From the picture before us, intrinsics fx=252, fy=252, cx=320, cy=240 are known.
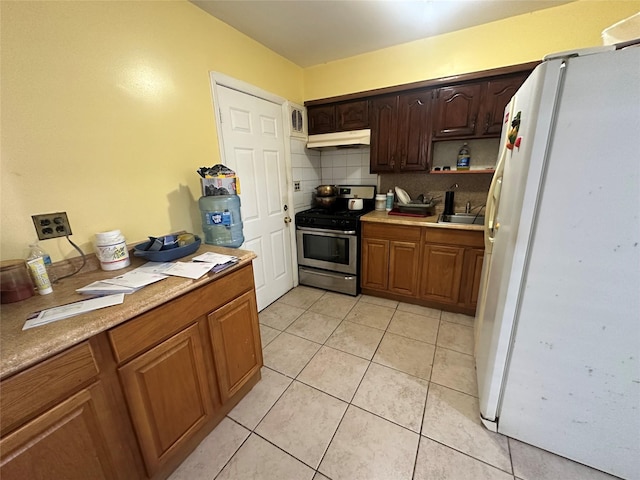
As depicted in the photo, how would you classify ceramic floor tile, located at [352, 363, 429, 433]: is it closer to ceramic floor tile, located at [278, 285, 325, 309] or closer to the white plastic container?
ceramic floor tile, located at [278, 285, 325, 309]

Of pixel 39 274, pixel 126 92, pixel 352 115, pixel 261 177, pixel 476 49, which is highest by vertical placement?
Answer: pixel 476 49

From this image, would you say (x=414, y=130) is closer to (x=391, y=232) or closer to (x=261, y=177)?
(x=391, y=232)

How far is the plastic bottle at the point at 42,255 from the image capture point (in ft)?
3.61

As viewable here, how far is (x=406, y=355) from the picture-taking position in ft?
6.20

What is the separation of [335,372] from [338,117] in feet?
7.95

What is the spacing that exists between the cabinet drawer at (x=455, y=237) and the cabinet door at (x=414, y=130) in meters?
0.64

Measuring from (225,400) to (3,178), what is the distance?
56.1 inches

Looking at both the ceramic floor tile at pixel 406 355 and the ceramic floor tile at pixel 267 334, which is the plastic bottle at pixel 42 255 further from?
the ceramic floor tile at pixel 406 355

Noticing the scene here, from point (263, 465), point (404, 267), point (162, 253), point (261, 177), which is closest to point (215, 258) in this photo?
point (162, 253)

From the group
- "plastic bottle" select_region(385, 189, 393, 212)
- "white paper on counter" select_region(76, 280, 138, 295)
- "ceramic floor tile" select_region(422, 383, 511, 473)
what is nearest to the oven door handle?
"plastic bottle" select_region(385, 189, 393, 212)

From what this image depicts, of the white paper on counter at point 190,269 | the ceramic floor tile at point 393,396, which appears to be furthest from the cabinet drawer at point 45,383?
the ceramic floor tile at point 393,396

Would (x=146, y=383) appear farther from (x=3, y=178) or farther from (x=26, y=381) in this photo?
(x=3, y=178)

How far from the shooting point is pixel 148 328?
998mm

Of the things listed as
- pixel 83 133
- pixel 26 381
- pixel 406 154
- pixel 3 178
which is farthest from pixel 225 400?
pixel 406 154
